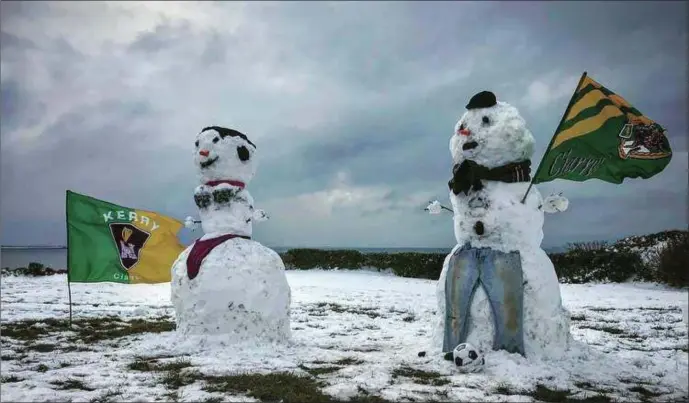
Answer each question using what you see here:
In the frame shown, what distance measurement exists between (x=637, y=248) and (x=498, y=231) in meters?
14.1

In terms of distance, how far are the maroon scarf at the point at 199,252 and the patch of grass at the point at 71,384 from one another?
2.01m

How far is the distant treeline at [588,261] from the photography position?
15.0 metres

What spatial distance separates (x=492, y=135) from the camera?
6566 mm

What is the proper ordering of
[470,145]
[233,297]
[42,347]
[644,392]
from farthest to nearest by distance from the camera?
[42,347], [233,297], [470,145], [644,392]

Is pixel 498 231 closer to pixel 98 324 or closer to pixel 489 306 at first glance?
pixel 489 306

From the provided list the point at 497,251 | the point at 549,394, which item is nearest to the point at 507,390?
the point at 549,394

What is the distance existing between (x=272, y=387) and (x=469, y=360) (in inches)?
81.8

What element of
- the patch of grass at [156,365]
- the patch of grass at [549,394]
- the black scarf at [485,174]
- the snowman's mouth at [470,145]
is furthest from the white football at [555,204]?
the patch of grass at [156,365]

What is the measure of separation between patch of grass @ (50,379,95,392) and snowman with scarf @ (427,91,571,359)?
381 centimetres

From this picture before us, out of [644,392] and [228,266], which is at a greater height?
[228,266]

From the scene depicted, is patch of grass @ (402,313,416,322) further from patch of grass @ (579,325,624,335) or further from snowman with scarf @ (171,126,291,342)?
snowman with scarf @ (171,126,291,342)

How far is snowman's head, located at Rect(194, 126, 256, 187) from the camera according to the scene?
7.64 meters

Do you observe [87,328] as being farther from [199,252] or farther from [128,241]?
[199,252]

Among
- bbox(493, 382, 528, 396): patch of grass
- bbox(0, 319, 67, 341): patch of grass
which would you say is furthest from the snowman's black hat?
bbox(0, 319, 67, 341): patch of grass
